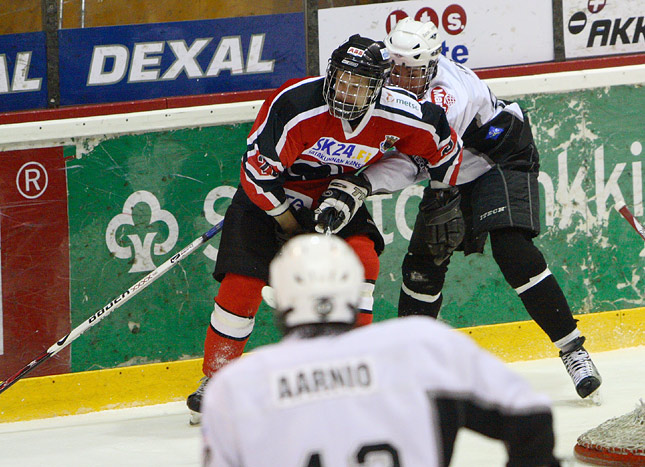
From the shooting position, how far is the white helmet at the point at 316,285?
1.38m

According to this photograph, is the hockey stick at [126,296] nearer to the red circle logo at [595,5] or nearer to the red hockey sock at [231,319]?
the red hockey sock at [231,319]

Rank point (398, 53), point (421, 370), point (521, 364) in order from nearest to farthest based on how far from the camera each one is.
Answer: point (421, 370)
point (398, 53)
point (521, 364)

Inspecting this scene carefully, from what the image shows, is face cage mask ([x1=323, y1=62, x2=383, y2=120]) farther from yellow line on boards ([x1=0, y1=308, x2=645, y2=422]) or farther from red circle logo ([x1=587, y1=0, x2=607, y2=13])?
red circle logo ([x1=587, y1=0, x2=607, y2=13])

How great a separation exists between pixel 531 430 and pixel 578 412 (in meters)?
1.99

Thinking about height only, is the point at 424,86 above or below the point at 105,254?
above

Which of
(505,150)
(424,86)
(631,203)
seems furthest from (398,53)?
(631,203)

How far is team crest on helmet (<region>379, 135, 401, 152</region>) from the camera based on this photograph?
10.0 ft

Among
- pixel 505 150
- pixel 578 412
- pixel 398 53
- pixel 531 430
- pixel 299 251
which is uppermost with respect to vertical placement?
pixel 398 53

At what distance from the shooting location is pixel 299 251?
1.42 m

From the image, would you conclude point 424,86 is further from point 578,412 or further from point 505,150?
point 578,412

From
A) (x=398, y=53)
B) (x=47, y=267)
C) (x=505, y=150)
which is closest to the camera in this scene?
(x=398, y=53)

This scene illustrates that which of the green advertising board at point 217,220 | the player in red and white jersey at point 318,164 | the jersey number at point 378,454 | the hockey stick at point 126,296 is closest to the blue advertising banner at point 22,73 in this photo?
the green advertising board at point 217,220

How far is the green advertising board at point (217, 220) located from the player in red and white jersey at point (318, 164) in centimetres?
64

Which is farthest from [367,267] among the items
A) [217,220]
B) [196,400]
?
[217,220]
